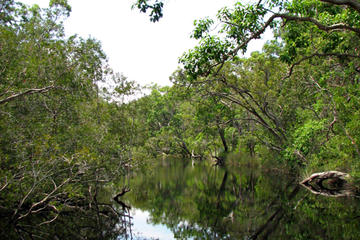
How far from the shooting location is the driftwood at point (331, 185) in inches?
595

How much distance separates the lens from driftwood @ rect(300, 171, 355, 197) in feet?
49.6

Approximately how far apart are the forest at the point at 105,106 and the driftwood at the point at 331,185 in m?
0.40

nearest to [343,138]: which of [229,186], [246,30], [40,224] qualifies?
[229,186]

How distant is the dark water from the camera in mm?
8984

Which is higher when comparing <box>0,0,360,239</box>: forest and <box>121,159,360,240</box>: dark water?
<box>0,0,360,239</box>: forest

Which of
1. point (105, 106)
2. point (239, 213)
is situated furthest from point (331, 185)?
point (105, 106)

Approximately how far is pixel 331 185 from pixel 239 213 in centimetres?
931

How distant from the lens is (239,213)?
1162cm

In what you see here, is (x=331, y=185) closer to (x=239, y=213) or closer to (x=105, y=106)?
(x=239, y=213)

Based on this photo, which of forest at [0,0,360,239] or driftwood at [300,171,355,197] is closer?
forest at [0,0,360,239]

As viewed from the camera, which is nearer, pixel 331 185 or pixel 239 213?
pixel 239 213

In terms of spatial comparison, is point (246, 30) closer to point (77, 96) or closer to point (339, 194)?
point (77, 96)

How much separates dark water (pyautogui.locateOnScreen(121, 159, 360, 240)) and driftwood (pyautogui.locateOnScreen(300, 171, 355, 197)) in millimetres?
1021

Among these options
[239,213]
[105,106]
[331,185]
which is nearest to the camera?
[239,213]
